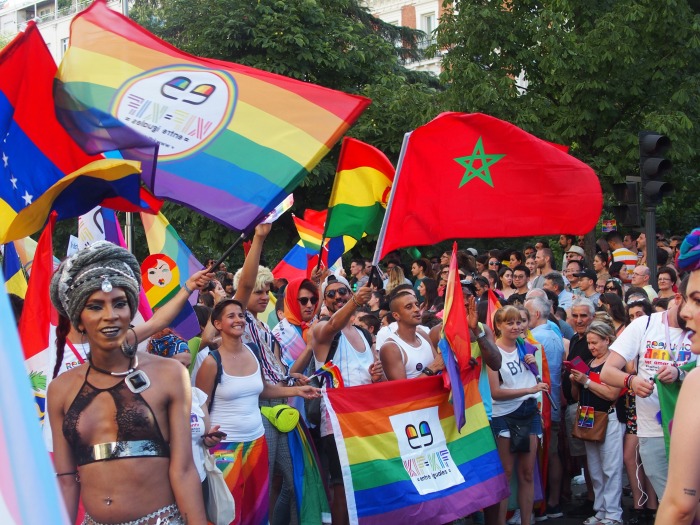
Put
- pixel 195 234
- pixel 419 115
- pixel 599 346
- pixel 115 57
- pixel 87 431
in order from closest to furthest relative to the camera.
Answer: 1. pixel 87 431
2. pixel 115 57
3. pixel 599 346
4. pixel 419 115
5. pixel 195 234

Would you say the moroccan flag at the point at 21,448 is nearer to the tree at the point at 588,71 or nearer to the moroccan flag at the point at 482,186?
the moroccan flag at the point at 482,186

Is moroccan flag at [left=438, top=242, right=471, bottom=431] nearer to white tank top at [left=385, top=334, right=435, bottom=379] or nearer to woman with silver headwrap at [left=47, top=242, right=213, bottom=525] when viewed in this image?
white tank top at [left=385, top=334, right=435, bottom=379]

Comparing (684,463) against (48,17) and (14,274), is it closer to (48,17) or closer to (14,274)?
(14,274)

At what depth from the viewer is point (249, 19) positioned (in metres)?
23.8

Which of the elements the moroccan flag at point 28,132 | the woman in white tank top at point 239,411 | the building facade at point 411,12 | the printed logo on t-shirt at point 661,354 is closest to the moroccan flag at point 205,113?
the moroccan flag at point 28,132

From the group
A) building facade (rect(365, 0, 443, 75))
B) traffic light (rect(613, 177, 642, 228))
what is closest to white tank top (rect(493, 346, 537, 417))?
traffic light (rect(613, 177, 642, 228))

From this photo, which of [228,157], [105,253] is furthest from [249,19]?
[105,253]

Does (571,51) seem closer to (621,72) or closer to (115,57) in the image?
(621,72)

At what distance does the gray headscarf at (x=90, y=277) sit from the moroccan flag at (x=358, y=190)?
4.71 metres

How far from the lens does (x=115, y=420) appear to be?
3904 millimetres

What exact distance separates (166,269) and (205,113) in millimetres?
2481

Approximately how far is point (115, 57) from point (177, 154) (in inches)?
35.5

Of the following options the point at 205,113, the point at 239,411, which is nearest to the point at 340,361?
the point at 239,411

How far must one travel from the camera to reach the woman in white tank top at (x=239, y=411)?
22.6 ft
